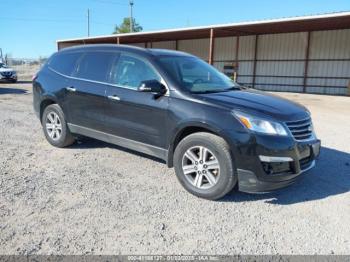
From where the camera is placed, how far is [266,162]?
3.57 metres

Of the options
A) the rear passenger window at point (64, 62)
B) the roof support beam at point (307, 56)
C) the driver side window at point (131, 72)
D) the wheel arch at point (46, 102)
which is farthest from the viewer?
the roof support beam at point (307, 56)

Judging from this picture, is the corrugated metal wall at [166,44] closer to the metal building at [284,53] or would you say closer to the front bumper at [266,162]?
the metal building at [284,53]

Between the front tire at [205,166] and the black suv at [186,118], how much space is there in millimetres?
12

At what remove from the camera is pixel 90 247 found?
287 centimetres

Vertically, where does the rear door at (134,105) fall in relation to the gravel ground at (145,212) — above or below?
above

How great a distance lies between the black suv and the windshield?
0.06ft

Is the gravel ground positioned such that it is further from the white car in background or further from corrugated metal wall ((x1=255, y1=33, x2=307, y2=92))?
Answer: the white car in background

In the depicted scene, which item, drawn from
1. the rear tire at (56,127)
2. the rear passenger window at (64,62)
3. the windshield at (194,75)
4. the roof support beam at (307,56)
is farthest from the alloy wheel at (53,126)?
the roof support beam at (307,56)

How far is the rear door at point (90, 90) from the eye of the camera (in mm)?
5012

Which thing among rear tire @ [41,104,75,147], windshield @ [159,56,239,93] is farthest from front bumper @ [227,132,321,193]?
rear tire @ [41,104,75,147]

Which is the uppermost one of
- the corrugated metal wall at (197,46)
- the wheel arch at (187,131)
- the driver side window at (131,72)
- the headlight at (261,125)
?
the corrugated metal wall at (197,46)

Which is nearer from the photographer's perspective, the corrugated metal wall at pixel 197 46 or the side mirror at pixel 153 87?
the side mirror at pixel 153 87

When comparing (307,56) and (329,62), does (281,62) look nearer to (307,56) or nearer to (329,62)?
(307,56)

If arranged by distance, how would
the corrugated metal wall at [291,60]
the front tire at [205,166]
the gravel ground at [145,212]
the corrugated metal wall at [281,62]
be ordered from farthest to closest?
1. the corrugated metal wall at [281,62]
2. the corrugated metal wall at [291,60]
3. the front tire at [205,166]
4. the gravel ground at [145,212]
